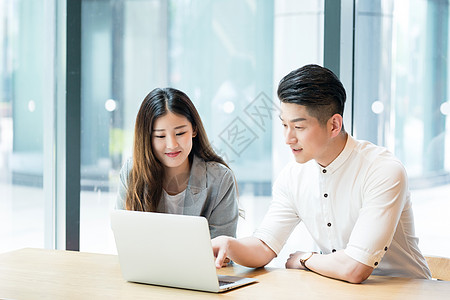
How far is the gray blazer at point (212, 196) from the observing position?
258 cm

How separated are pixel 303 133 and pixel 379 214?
0.37 m

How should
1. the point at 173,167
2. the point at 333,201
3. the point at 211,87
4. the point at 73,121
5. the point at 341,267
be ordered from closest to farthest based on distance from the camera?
the point at 341,267 → the point at 333,201 → the point at 173,167 → the point at 211,87 → the point at 73,121

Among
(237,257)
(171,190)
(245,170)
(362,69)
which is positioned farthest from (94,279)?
(362,69)

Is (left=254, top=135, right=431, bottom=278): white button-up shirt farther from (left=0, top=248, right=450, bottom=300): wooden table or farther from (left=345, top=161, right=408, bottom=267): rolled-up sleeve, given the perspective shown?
(left=0, top=248, right=450, bottom=300): wooden table

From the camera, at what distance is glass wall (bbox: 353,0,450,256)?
3.20 metres

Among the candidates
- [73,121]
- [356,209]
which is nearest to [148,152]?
[356,209]

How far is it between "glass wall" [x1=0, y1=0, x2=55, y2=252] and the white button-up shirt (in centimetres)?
196

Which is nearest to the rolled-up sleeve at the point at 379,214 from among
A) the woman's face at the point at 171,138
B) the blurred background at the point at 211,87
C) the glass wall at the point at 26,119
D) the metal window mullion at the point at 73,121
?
the woman's face at the point at 171,138

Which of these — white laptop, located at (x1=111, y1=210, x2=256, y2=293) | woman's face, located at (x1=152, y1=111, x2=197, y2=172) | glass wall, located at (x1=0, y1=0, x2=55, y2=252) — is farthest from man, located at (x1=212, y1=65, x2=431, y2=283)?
glass wall, located at (x1=0, y1=0, x2=55, y2=252)

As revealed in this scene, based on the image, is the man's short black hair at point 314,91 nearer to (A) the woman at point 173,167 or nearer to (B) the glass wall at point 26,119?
(A) the woman at point 173,167

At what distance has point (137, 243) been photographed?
189 centimetres

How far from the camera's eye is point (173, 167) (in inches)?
106

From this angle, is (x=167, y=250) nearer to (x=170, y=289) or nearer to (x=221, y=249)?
(x=170, y=289)

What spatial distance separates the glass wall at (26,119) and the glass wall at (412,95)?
1.86 metres
